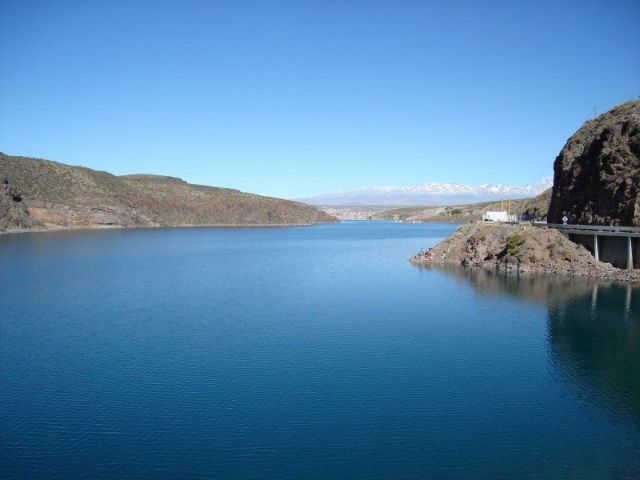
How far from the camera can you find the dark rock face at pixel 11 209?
119500 millimetres

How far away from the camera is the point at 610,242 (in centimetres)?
6103

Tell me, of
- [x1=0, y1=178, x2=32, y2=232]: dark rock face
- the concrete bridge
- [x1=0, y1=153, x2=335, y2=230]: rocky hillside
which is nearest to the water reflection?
the concrete bridge

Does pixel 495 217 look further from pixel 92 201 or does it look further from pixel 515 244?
pixel 92 201

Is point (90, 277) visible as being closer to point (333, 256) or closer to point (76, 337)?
point (76, 337)

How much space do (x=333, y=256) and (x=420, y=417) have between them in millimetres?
63322

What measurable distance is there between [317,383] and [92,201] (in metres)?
139

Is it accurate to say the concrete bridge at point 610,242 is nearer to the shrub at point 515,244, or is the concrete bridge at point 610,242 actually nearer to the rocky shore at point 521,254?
the rocky shore at point 521,254

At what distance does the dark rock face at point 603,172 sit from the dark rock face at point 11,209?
4316 inches

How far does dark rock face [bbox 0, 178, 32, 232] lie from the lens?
4705 inches

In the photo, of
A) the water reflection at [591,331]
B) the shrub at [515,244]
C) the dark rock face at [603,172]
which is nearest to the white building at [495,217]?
the dark rock face at [603,172]

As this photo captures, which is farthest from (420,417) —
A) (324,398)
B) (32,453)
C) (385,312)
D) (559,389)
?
(385,312)

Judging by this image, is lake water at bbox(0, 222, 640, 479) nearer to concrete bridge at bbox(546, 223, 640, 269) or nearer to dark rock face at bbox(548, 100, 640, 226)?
concrete bridge at bbox(546, 223, 640, 269)

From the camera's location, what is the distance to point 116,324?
3606 cm

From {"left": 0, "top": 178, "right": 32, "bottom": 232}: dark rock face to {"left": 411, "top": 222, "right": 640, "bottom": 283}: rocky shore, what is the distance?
306ft
